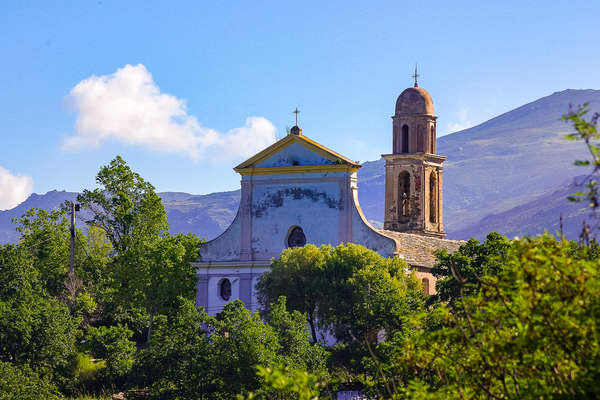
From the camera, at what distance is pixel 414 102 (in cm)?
5434

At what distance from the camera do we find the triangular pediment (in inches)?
1778

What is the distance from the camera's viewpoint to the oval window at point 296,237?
4569 cm

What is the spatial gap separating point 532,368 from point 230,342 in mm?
21047

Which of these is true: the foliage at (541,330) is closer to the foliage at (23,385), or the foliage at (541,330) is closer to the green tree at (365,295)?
the green tree at (365,295)

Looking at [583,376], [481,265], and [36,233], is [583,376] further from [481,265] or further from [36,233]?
[36,233]

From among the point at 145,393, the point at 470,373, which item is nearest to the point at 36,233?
the point at 145,393

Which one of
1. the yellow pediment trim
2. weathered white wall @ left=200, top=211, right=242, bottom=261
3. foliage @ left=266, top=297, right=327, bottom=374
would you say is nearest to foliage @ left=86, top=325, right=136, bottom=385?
weathered white wall @ left=200, top=211, right=242, bottom=261

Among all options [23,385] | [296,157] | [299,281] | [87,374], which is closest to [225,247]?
[296,157]

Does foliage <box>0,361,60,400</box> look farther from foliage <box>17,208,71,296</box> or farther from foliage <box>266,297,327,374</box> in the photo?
foliage <box>17,208,71,296</box>

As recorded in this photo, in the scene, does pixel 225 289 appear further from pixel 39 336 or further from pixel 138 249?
pixel 39 336

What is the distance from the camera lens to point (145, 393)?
122ft

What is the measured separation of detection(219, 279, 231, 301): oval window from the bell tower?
1147cm

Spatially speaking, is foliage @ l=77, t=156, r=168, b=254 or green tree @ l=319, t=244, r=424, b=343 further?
foliage @ l=77, t=156, r=168, b=254

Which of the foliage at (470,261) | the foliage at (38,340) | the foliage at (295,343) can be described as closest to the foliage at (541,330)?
the foliage at (295,343)
